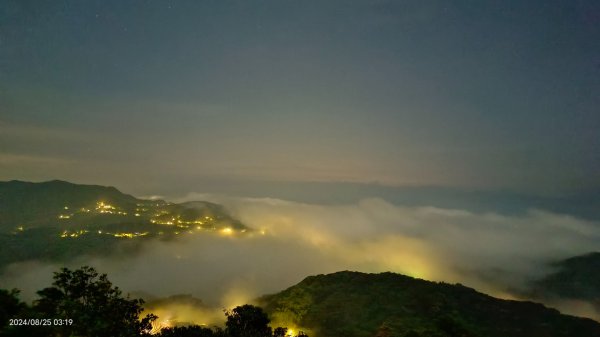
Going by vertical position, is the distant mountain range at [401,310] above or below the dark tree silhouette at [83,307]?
below

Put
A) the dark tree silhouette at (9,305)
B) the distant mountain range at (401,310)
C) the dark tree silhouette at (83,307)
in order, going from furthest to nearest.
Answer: the distant mountain range at (401,310)
the dark tree silhouette at (9,305)
the dark tree silhouette at (83,307)

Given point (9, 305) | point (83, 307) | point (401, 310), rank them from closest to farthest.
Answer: point (9, 305)
point (83, 307)
point (401, 310)

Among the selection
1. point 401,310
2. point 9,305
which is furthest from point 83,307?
point 401,310

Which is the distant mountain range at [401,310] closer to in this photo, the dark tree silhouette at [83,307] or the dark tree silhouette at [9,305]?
the dark tree silhouette at [83,307]

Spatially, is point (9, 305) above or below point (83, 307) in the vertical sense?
above

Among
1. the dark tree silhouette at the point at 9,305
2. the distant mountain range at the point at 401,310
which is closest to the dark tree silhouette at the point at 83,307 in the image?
the dark tree silhouette at the point at 9,305

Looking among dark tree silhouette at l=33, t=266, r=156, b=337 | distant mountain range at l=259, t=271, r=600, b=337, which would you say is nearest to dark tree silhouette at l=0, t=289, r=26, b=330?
dark tree silhouette at l=33, t=266, r=156, b=337

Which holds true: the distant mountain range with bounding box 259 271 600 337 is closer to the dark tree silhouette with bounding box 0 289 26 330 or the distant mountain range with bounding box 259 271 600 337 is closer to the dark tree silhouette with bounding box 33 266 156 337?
the dark tree silhouette with bounding box 33 266 156 337

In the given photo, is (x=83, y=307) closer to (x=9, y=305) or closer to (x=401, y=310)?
(x=9, y=305)
